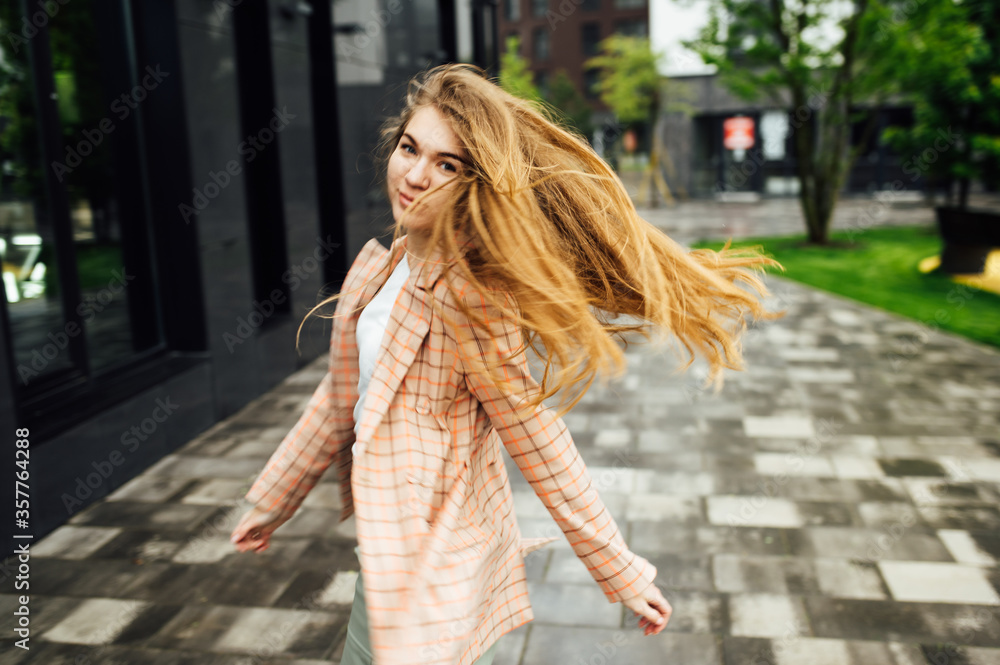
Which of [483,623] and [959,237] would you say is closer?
[483,623]

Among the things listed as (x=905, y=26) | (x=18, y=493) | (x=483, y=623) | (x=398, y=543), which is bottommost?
(x=18, y=493)

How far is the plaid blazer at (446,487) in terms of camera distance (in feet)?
5.27

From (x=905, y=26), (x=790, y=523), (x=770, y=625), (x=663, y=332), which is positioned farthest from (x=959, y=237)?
(x=663, y=332)

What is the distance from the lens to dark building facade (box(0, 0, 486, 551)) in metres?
4.24

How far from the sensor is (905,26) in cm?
1255

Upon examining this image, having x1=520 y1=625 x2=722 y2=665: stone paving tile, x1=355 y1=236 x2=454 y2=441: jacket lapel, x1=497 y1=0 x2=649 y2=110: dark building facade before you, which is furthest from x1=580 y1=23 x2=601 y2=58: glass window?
x1=355 y1=236 x2=454 y2=441: jacket lapel

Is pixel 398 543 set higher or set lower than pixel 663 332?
lower

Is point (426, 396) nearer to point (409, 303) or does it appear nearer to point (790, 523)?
point (409, 303)

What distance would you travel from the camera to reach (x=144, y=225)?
539 centimetres

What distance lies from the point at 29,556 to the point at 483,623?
2960 mm

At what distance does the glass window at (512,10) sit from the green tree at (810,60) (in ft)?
140

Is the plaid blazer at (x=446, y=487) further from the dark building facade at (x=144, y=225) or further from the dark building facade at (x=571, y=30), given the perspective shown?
the dark building facade at (x=571, y=30)

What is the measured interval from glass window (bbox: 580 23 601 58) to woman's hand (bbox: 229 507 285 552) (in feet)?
176

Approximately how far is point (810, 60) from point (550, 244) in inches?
570
